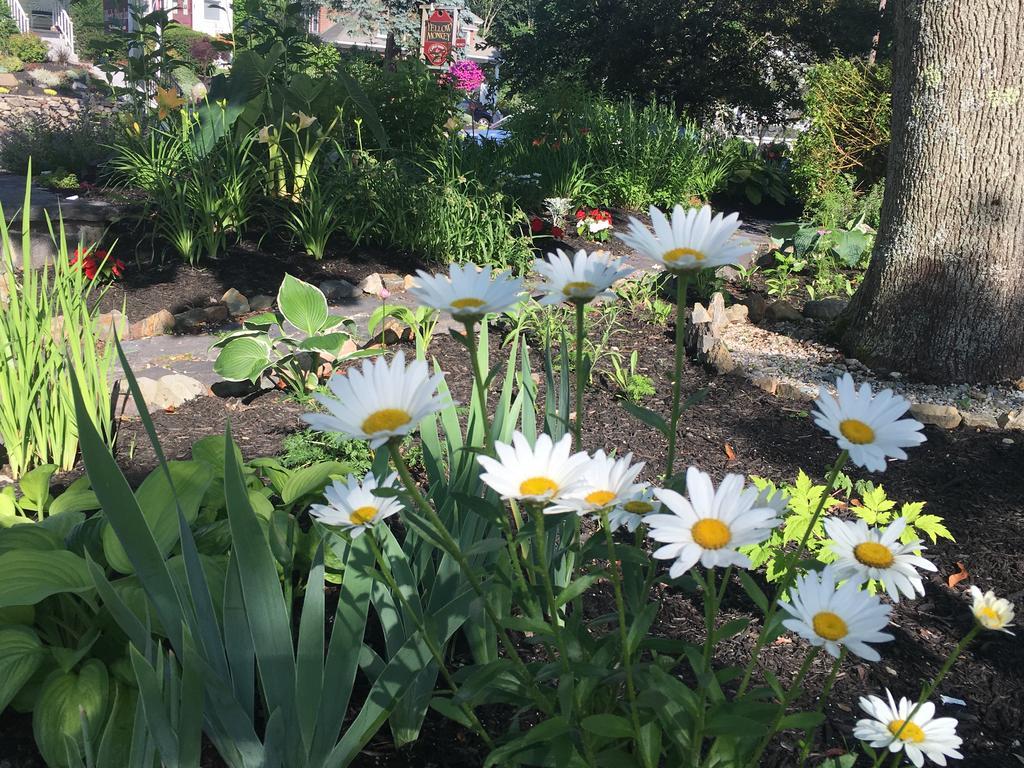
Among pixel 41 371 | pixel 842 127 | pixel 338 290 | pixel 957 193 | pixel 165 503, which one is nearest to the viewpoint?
pixel 165 503

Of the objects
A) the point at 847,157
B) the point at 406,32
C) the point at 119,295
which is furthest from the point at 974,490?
the point at 406,32

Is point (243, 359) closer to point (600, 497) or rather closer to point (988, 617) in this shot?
point (600, 497)

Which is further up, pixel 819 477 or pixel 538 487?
pixel 538 487

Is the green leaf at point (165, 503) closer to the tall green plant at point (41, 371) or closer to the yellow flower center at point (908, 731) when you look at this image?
the tall green plant at point (41, 371)

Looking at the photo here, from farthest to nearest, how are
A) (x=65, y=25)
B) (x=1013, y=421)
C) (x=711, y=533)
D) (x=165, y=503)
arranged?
1. (x=65, y=25)
2. (x=1013, y=421)
3. (x=165, y=503)
4. (x=711, y=533)

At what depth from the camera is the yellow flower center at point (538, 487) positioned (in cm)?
89

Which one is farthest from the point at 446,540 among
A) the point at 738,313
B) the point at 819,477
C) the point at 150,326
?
the point at 738,313

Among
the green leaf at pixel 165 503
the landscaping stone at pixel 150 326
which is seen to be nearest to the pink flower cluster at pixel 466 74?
the landscaping stone at pixel 150 326

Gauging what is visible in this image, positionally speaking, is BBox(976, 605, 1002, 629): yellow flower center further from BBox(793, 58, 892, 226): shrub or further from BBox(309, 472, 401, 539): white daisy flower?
BBox(793, 58, 892, 226): shrub

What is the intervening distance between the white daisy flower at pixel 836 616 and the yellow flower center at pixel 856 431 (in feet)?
0.54

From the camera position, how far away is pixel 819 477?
8.84ft

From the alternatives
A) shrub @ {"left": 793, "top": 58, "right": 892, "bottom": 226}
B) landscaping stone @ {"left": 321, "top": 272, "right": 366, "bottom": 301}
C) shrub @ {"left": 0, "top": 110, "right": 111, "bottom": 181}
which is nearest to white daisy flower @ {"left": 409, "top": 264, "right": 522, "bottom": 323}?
landscaping stone @ {"left": 321, "top": 272, "right": 366, "bottom": 301}

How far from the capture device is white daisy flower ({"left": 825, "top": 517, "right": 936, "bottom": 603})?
3.25ft

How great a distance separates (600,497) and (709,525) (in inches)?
4.8
